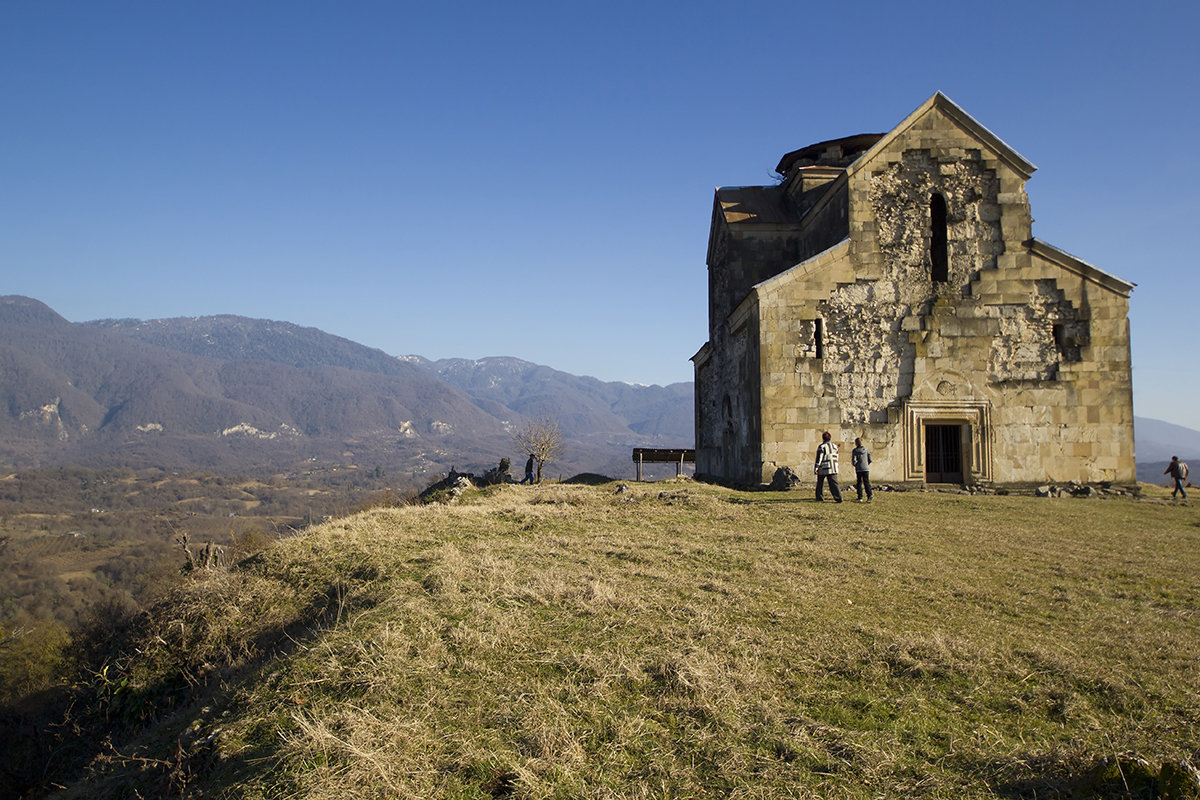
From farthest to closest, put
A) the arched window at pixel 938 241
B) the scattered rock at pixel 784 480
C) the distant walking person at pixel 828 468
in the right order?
the arched window at pixel 938 241 < the scattered rock at pixel 784 480 < the distant walking person at pixel 828 468

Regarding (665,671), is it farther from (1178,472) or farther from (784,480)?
(1178,472)

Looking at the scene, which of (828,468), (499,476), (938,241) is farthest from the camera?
(499,476)

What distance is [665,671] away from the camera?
6.16m

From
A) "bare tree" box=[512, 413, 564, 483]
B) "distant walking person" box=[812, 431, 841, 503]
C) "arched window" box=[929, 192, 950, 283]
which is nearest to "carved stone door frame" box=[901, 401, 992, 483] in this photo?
"arched window" box=[929, 192, 950, 283]

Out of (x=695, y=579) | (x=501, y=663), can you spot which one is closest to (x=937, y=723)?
(x=501, y=663)

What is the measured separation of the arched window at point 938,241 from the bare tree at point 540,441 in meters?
14.4

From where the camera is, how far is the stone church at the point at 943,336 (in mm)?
18859

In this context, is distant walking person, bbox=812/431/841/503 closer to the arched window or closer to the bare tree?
the arched window

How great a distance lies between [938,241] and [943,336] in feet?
8.85

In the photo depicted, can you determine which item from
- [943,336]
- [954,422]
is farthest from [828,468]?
[943,336]

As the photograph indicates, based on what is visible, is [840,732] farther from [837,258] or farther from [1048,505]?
[837,258]

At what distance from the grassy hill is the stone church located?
666 centimetres

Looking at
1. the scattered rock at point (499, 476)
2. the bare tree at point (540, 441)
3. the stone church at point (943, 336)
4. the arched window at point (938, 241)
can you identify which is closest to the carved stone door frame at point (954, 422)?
the stone church at point (943, 336)

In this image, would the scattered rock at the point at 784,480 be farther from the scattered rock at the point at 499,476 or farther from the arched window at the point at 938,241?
the scattered rock at the point at 499,476
